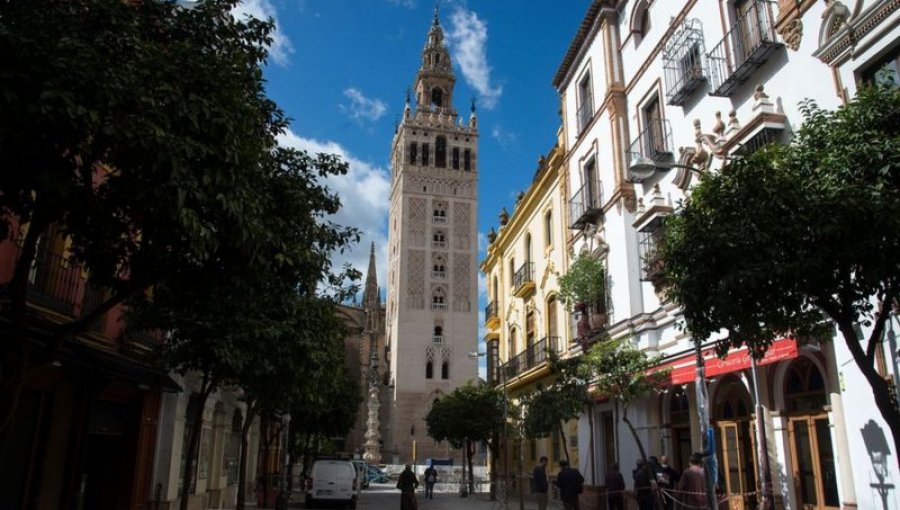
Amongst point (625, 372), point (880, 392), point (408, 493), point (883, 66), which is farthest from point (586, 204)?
point (880, 392)

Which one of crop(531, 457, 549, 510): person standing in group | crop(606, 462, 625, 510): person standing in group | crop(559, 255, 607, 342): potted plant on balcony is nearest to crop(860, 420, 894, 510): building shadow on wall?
crop(606, 462, 625, 510): person standing in group

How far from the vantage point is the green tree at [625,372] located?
15180mm

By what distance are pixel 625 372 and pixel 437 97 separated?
69.6 m

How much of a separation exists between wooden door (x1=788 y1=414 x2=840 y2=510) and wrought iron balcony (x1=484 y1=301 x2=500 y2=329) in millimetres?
21585

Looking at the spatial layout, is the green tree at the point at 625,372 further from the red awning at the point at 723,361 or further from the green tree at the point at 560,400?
the green tree at the point at 560,400

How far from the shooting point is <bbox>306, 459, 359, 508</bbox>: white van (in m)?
25.5

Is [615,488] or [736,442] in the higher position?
[736,442]

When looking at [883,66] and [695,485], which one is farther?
[695,485]

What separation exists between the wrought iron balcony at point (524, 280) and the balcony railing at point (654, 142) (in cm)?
971

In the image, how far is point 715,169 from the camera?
9.72m

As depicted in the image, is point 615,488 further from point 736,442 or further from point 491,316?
point 491,316

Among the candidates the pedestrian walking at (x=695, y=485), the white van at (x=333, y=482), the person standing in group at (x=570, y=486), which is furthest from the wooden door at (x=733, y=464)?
the white van at (x=333, y=482)

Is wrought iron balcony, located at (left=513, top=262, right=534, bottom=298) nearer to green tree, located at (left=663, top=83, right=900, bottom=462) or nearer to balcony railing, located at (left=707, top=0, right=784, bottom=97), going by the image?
balcony railing, located at (left=707, top=0, right=784, bottom=97)

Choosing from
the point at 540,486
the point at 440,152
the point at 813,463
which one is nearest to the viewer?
the point at 813,463
